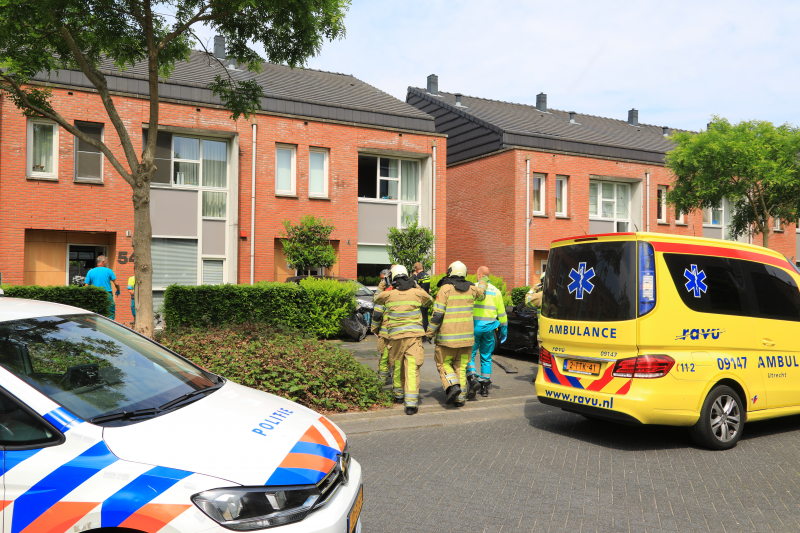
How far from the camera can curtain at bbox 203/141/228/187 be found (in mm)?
18344

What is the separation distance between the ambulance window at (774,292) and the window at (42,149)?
1669 cm

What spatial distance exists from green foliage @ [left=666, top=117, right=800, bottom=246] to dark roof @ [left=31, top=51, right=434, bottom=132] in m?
8.93

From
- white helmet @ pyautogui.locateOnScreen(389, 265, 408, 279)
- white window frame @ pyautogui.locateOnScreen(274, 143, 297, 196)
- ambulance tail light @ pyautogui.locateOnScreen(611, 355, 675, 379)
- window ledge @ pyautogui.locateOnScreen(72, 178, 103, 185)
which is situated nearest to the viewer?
ambulance tail light @ pyautogui.locateOnScreen(611, 355, 675, 379)

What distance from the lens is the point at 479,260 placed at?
81.5 ft

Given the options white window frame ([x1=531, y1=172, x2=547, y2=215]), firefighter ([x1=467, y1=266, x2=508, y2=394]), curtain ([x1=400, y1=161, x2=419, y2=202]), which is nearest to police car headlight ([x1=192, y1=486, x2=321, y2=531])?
firefighter ([x1=467, y1=266, x2=508, y2=394])

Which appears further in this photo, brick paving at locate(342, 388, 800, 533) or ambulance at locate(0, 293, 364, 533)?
brick paving at locate(342, 388, 800, 533)

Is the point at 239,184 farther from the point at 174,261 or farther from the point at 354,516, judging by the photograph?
the point at 354,516

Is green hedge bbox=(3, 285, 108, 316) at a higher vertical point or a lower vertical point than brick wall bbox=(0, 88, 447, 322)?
lower

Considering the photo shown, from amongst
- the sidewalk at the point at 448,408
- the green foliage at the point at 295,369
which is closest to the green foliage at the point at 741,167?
the sidewalk at the point at 448,408

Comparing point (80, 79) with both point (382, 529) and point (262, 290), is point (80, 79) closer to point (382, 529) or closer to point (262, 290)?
point (262, 290)

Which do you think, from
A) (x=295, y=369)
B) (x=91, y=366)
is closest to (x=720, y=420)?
(x=295, y=369)

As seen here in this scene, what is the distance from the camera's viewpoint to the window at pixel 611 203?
25047 mm

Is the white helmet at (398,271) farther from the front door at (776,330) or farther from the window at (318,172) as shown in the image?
the window at (318,172)

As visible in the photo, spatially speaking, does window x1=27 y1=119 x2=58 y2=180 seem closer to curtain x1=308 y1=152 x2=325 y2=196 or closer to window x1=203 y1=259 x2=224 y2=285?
window x1=203 y1=259 x2=224 y2=285
